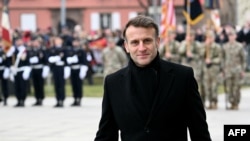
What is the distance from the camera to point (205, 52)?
2277cm

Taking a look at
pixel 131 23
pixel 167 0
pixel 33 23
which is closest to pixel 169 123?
pixel 131 23

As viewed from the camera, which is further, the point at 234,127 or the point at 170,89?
the point at 234,127

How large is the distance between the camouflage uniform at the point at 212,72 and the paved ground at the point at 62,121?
0.43 meters

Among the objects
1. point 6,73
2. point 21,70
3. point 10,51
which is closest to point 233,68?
point 21,70

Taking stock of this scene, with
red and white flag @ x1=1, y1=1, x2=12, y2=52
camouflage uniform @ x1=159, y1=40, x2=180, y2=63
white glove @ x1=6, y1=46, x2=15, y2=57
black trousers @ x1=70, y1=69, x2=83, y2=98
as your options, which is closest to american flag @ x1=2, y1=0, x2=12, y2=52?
red and white flag @ x1=1, y1=1, x2=12, y2=52

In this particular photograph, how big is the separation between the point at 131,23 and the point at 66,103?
65.4 feet

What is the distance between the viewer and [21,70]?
25188 millimetres

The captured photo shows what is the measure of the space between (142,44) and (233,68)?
17.0m

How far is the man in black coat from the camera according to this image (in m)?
5.73

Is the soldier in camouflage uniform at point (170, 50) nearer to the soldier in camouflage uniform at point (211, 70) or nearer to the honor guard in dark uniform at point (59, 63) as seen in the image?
the soldier in camouflage uniform at point (211, 70)

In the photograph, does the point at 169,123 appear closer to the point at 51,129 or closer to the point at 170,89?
the point at 170,89

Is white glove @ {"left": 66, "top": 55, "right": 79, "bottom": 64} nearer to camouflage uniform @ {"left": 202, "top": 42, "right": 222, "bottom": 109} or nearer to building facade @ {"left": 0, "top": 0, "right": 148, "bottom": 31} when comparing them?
camouflage uniform @ {"left": 202, "top": 42, "right": 222, "bottom": 109}

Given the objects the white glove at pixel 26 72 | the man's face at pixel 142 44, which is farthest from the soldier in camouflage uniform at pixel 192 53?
the man's face at pixel 142 44

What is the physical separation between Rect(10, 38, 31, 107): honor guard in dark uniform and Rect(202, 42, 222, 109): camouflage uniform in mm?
5138
